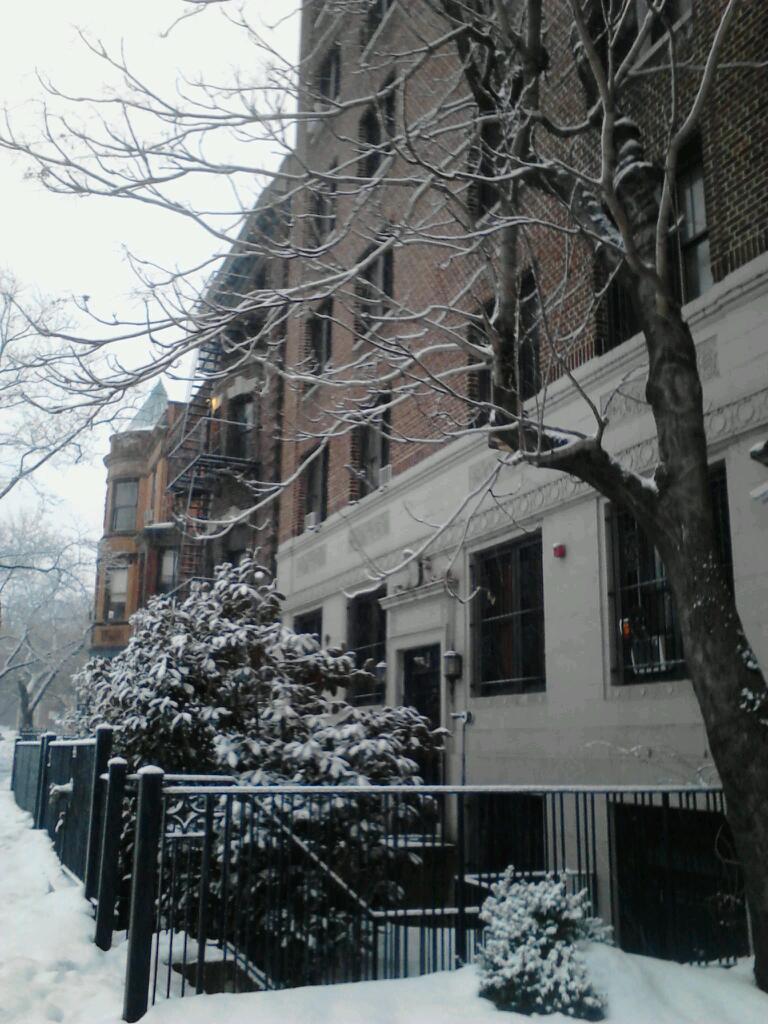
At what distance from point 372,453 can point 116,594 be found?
25.1m

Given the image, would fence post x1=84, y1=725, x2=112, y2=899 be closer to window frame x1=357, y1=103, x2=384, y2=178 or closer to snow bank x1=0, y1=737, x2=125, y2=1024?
snow bank x1=0, y1=737, x2=125, y2=1024

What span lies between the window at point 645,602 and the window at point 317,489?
33.8 ft

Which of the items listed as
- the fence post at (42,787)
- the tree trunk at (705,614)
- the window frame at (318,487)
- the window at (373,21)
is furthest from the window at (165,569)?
the tree trunk at (705,614)

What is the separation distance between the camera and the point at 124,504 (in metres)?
42.6

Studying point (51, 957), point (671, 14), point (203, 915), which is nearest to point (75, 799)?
point (51, 957)

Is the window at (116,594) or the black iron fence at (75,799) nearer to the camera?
the black iron fence at (75,799)

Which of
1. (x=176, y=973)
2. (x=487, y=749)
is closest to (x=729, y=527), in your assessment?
(x=487, y=749)

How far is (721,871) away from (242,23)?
9.12 metres

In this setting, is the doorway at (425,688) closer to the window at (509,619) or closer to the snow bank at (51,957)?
the window at (509,619)

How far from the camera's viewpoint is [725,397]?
996 cm

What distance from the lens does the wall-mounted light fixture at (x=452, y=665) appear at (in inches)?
567

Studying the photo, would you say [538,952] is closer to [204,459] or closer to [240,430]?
[204,459]

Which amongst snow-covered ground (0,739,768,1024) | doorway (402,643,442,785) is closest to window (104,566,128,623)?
doorway (402,643,442,785)

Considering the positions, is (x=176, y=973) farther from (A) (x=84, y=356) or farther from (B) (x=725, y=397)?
(B) (x=725, y=397)
